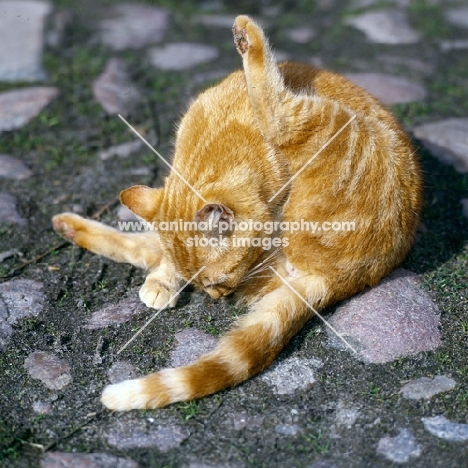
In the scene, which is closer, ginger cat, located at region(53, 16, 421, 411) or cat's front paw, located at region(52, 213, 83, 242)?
ginger cat, located at region(53, 16, 421, 411)

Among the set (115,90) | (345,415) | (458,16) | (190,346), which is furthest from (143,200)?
(458,16)

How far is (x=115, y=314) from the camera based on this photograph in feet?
13.1

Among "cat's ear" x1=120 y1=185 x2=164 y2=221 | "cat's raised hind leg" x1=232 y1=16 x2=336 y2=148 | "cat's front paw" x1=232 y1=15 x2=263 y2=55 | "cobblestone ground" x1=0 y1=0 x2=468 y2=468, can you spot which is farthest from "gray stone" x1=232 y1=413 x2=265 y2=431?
"cat's front paw" x1=232 y1=15 x2=263 y2=55

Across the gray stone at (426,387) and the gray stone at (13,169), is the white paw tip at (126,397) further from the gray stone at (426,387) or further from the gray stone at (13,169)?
the gray stone at (13,169)

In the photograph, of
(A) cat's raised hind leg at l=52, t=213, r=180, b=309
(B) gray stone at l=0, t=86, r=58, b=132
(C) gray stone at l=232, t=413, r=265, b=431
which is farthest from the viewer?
(B) gray stone at l=0, t=86, r=58, b=132

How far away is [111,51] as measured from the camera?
6.96 metres

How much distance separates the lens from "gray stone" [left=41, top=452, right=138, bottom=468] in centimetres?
301

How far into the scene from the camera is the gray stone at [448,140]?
5.34m

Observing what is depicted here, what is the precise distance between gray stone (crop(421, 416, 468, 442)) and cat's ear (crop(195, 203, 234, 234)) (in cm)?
130

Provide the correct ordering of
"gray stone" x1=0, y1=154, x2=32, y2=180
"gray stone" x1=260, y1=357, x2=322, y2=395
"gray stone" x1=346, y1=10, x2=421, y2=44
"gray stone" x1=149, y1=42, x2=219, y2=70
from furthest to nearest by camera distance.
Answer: "gray stone" x1=346, y1=10, x2=421, y2=44, "gray stone" x1=149, y1=42, x2=219, y2=70, "gray stone" x1=0, y1=154, x2=32, y2=180, "gray stone" x1=260, y1=357, x2=322, y2=395

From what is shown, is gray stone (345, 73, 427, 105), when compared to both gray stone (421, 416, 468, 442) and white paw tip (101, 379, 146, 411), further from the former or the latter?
white paw tip (101, 379, 146, 411)

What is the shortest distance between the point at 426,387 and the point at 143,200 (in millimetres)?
1719

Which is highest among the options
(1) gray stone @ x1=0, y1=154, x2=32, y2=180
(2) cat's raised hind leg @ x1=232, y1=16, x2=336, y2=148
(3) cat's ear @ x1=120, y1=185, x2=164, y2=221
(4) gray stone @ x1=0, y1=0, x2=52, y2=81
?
(2) cat's raised hind leg @ x1=232, y1=16, x2=336, y2=148

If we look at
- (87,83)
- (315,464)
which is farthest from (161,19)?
(315,464)
